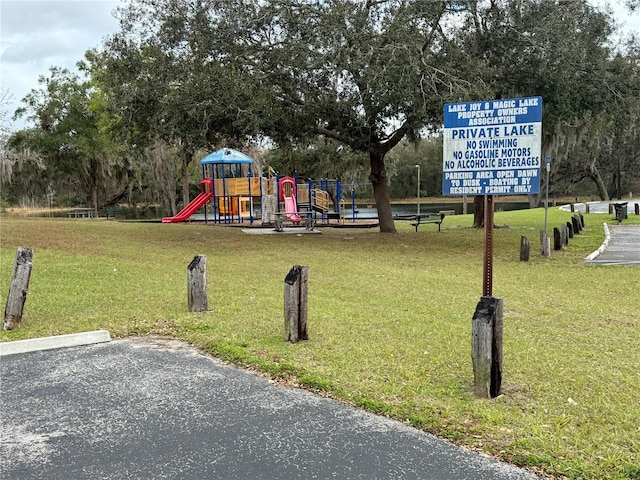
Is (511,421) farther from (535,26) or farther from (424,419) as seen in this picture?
(535,26)

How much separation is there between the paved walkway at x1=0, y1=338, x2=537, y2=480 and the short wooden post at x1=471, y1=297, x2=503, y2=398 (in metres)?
0.76

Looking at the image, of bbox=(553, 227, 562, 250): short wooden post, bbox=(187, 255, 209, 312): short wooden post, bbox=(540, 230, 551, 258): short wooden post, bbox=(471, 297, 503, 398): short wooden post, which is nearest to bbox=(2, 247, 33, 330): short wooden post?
bbox=(187, 255, 209, 312): short wooden post

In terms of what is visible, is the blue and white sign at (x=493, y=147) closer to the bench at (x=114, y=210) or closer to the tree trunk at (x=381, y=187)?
the tree trunk at (x=381, y=187)

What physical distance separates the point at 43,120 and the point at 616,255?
Answer: 3437cm

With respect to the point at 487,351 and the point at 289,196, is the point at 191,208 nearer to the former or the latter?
the point at 289,196

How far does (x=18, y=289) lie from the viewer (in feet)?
20.4

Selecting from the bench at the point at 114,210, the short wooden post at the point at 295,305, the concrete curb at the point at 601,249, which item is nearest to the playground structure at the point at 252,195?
the concrete curb at the point at 601,249

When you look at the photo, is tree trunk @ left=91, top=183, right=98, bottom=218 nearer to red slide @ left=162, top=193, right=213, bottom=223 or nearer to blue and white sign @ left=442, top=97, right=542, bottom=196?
red slide @ left=162, top=193, right=213, bottom=223

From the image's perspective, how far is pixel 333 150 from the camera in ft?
120

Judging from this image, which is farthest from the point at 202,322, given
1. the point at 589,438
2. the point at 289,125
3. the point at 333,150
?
the point at 333,150

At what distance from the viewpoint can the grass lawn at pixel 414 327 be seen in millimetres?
3627

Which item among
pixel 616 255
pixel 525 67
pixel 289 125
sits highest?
pixel 525 67

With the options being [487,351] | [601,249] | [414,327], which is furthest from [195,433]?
[601,249]

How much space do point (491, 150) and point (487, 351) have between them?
2446mm
